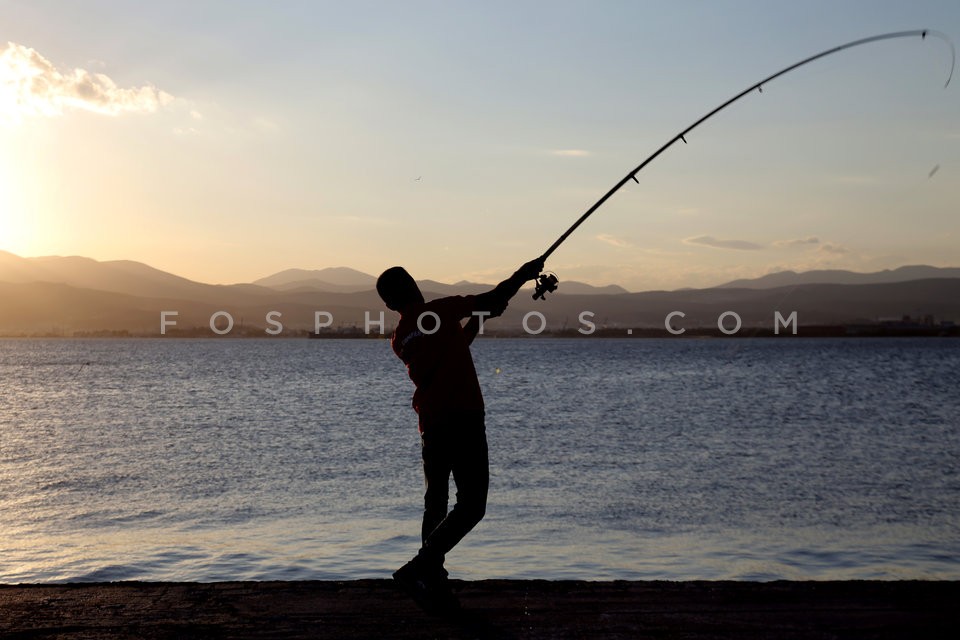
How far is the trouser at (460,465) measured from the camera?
473 cm

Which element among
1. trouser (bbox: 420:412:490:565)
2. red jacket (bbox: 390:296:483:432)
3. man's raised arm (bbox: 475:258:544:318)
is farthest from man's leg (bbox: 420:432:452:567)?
man's raised arm (bbox: 475:258:544:318)

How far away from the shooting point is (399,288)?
4941 mm

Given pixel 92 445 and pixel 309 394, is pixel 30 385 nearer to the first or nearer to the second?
pixel 309 394

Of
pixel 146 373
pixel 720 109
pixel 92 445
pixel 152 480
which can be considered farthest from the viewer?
pixel 146 373

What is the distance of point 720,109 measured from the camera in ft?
23.5

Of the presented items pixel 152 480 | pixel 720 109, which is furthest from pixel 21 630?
pixel 152 480

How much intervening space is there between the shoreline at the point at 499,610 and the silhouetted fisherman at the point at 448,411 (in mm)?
209

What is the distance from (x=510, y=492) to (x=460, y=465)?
10425mm

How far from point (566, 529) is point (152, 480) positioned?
354 inches

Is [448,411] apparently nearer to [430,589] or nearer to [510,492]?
[430,589]

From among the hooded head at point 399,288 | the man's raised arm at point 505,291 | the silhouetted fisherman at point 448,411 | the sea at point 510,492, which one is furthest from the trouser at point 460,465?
the sea at point 510,492

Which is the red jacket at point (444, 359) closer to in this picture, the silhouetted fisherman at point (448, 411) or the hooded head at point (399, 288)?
the silhouetted fisherman at point (448, 411)

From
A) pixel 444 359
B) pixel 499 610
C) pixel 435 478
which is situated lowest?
pixel 499 610

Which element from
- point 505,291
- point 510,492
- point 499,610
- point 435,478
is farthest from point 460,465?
point 510,492
